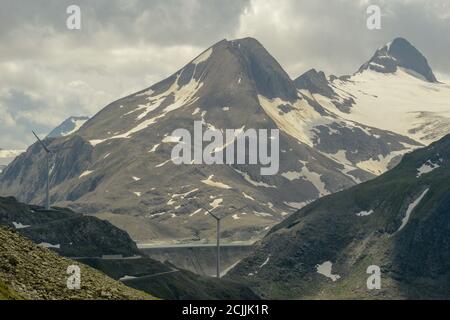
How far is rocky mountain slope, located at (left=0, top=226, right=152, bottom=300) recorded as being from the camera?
305 feet

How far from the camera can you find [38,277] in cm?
9812

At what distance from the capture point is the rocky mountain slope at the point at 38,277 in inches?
3661
